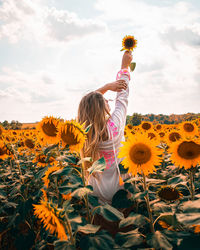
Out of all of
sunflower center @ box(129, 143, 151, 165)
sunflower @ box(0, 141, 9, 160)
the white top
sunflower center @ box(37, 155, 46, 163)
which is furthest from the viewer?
sunflower @ box(0, 141, 9, 160)

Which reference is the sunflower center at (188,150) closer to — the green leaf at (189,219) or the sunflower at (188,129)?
the green leaf at (189,219)

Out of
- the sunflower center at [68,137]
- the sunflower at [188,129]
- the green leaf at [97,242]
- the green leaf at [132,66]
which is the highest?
the green leaf at [132,66]

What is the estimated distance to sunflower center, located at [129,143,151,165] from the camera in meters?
1.92

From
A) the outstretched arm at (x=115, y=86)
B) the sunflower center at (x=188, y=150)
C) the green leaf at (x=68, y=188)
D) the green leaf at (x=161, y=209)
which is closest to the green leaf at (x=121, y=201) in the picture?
the green leaf at (x=161, y=209)

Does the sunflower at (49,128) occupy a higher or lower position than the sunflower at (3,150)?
higher

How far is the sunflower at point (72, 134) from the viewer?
5.93ft

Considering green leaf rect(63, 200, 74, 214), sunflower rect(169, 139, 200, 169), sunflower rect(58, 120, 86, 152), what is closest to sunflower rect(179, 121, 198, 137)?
sunflower rect(169, 139, 200, 169)

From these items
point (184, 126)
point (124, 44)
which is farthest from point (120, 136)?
point (184, 126)

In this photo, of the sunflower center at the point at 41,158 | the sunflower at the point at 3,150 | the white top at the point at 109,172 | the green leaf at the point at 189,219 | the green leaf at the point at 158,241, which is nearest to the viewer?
the green leaf at the point at 189,219

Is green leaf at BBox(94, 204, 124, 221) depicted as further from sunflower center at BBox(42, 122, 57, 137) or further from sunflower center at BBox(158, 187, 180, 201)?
sunflower center at BBox(42, 122, 57, 137)

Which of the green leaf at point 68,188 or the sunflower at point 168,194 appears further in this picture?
the sunflower at point 168,194

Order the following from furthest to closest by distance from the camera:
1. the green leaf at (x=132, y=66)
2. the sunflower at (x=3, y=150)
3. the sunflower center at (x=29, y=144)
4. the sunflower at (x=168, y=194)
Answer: the sunflower center at (x=29, y=144) < the sunflower at (x=3, y=150) < the green leaf at (x=132, y=66) < the sunflower at (x=168, y=194)

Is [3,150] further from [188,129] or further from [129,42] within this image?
[188,129]

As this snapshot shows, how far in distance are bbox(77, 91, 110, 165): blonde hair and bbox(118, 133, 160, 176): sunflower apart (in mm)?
643
